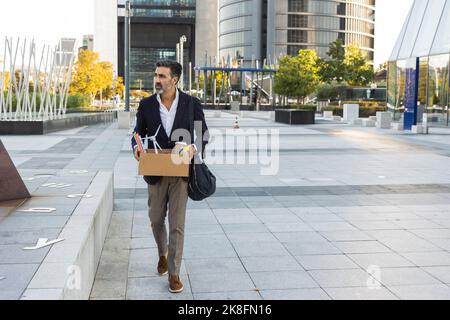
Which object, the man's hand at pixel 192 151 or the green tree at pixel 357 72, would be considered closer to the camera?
the man's hand at pixel 192 151

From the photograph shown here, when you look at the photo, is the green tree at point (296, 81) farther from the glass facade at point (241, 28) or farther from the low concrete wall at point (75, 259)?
the glass facade at point (241, 28)

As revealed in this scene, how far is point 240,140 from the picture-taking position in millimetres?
23344

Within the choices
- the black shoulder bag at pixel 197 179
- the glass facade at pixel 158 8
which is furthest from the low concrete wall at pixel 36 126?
the glass facade at pixel 158 8

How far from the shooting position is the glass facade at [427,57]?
3203cm

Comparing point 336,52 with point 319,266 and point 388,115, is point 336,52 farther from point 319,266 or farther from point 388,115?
point 319,266

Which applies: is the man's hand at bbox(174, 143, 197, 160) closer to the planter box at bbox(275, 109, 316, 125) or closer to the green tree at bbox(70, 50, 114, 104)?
the planter box at bbox(275, 109, 316, 125)

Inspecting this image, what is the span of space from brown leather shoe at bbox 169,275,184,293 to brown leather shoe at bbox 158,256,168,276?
49 centimetres

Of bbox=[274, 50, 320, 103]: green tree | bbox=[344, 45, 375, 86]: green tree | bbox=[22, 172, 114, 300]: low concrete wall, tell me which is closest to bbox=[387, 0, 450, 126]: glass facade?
bbox=[274, 50, 320, 103]: green tree

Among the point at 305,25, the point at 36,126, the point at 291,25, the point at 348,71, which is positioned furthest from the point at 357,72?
the point at 305,25

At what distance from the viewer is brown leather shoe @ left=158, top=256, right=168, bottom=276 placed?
5.71 meters

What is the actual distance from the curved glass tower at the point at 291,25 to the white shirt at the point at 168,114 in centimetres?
13409

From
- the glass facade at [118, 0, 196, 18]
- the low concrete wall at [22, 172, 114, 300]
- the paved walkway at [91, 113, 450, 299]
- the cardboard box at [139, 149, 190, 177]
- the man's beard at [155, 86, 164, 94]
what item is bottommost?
the paved walkway at [91, 113, 450, 299]
